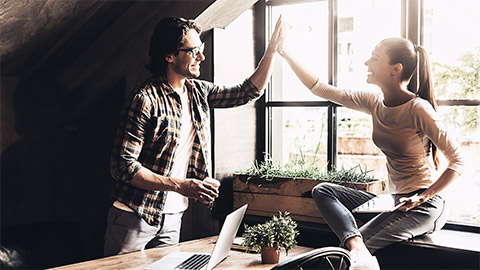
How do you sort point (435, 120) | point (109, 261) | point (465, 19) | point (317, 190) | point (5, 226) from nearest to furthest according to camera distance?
Answer: point (109, 261) → point (435, 120) → point (317, 190) → point (465, 19) → point (5, 226)

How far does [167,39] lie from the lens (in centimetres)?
284

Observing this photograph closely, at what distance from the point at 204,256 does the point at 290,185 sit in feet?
3.17

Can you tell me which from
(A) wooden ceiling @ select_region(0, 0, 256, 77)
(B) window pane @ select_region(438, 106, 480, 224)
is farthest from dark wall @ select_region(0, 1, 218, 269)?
(B) window pane @ select_region(438, 106, 480, 224)

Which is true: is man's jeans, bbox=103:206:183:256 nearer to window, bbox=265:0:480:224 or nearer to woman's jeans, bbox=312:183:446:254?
woman's jeans, bbox=312:183:446:254

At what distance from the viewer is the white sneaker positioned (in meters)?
2.38

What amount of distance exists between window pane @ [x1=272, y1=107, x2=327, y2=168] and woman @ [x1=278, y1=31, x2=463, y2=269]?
693 mm

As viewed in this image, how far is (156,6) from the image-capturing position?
3.67 m

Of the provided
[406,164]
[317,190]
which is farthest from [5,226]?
[406,164]

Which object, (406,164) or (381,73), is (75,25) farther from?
(406,164)

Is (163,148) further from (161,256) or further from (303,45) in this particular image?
(303,45)

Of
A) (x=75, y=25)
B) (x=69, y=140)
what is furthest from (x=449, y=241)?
(x=69, y=140)

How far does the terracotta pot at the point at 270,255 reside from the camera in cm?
236

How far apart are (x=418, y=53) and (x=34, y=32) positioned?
242 centimetres

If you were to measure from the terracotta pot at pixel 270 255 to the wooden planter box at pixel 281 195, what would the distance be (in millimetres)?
830
